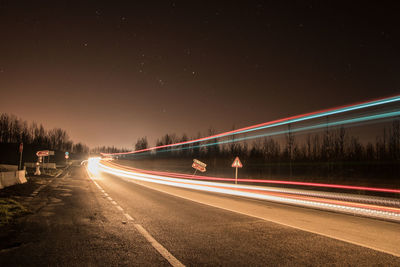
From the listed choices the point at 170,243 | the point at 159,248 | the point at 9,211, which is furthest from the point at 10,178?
the point at 159,248

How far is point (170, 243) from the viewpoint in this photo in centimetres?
596

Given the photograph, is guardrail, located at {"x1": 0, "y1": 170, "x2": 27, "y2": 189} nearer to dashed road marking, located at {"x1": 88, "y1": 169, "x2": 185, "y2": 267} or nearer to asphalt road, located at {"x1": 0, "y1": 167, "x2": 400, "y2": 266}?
asphalt road, located at {"x1": 0, "y1": 167, "x2": 400, "y2": 266}

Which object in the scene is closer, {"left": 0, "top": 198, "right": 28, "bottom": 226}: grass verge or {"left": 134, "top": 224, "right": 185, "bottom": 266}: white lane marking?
{"left": 134, "top": 224, "right": 185, "bottom": 266}: white lane marking

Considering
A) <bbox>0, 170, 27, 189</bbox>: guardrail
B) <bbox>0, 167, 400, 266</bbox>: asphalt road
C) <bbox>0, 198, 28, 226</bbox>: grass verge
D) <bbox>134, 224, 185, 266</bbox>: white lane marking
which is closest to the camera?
<bbox>134, 224, 185, 266</bbox>: white lane marking

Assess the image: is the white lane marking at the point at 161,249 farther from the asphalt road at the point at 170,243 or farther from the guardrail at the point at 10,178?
the guardrail at the point at 10,178

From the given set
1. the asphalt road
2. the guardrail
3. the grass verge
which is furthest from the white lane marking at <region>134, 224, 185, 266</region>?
the guardrail

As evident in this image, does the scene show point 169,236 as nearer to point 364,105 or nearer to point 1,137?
point 364,105

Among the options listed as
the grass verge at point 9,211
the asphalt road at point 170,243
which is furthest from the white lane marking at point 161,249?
the grass verge at point 9,211

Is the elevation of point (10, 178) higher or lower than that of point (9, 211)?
higher

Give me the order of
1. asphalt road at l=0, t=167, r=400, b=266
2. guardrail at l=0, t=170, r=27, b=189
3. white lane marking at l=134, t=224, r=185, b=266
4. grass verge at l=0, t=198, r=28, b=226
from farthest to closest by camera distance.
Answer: guardrail at l=0, t=170, r=27, b=189
grass verge at l=0, t=198, r=28, b=226
asphalt road at l=0, t=167, r=400, b=266
white lane marking at l=134, t=224, r=185, b=266

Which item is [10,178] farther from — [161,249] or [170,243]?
[161,249]

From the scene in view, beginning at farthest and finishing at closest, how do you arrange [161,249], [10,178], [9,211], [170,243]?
1. [10,178]
2. [9,211]
3. [170,243]
4. [161,249]

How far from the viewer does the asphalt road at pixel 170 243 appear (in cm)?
489

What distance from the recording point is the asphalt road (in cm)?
489
